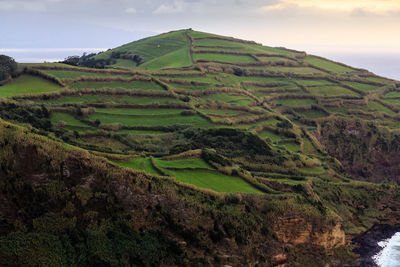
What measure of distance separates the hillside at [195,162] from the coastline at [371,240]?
84cm

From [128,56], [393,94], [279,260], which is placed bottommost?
[279,260]

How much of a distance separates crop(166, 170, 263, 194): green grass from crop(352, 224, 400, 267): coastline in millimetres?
14346

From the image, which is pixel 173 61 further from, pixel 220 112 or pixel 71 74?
pixel 220 112

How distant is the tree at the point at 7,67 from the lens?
67.9m

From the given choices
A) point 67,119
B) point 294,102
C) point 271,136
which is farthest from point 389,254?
point 294,102

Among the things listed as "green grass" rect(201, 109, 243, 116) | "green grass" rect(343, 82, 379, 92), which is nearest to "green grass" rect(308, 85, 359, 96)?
"green grass" rect(343, 82, 379, 92)

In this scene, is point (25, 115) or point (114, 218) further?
point (25, 115)

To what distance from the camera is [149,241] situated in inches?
1243

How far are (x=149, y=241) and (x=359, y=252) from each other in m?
28.3

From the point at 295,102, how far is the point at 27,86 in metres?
59.4

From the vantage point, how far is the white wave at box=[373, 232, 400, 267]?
45394 mm

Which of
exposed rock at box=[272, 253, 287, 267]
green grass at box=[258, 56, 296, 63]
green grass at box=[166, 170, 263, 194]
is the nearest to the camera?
exposed rock at box=[272, 253, 287, 267]

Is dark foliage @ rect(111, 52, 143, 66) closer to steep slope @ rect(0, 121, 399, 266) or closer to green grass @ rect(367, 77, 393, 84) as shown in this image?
green grass @ rect(367, 77, 393, 84)

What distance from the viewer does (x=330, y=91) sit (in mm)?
103312
